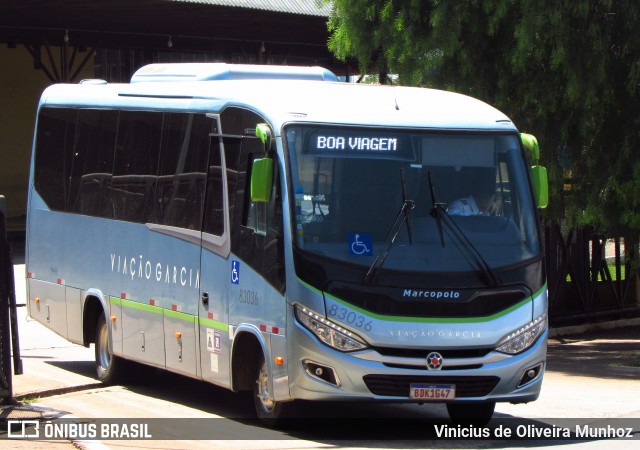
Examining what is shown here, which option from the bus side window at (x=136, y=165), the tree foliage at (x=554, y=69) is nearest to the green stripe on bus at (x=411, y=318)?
the bus side window at (x=136, y=165)

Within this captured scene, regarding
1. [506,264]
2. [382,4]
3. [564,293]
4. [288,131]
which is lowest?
[564,293]

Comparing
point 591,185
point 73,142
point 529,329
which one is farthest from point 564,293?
point 529,329

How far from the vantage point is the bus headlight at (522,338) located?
9.97 m

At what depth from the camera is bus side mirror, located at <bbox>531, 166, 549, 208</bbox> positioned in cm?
1073

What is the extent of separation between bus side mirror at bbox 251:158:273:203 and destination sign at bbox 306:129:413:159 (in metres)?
0.37

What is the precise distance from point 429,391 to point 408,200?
1.57 metres

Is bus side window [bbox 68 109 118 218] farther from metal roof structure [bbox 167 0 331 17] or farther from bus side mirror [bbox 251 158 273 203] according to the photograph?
metal roof structure [bbox 167 0 331 17]

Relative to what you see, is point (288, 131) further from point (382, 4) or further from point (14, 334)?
point (382, 4)

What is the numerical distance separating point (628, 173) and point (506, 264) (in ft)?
26.2

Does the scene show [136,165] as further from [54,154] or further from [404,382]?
[404,382]

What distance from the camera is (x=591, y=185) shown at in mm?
17953

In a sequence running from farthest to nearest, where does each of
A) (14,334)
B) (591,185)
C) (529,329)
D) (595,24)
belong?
Answer: (591,185) → (595,24) → (14,334) → (529,329)

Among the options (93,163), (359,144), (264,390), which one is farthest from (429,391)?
(93,163)

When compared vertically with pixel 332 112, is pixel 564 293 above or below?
below
